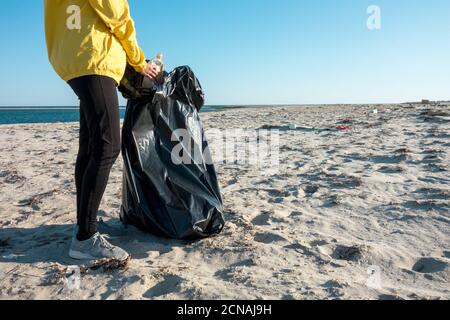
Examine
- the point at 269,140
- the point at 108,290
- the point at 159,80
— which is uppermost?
the point at 159,80

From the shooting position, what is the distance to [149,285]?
5.55 feet

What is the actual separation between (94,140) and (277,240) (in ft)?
3.71

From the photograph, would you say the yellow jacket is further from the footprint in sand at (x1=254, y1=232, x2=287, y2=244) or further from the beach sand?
the footprint in sand at (x1=254, y1=232, x2=287, y2=244)

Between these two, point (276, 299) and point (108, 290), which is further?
point (108, 290)

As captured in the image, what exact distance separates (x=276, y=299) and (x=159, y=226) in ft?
2.98

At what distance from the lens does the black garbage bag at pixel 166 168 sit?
216cm

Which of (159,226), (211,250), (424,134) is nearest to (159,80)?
(159,226)

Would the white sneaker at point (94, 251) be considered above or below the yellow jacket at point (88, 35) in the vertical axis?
below

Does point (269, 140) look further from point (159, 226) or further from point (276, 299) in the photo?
point (276, 299)

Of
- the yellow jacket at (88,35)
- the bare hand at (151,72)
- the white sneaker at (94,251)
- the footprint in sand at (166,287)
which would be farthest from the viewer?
the bare hand at (151,72)
